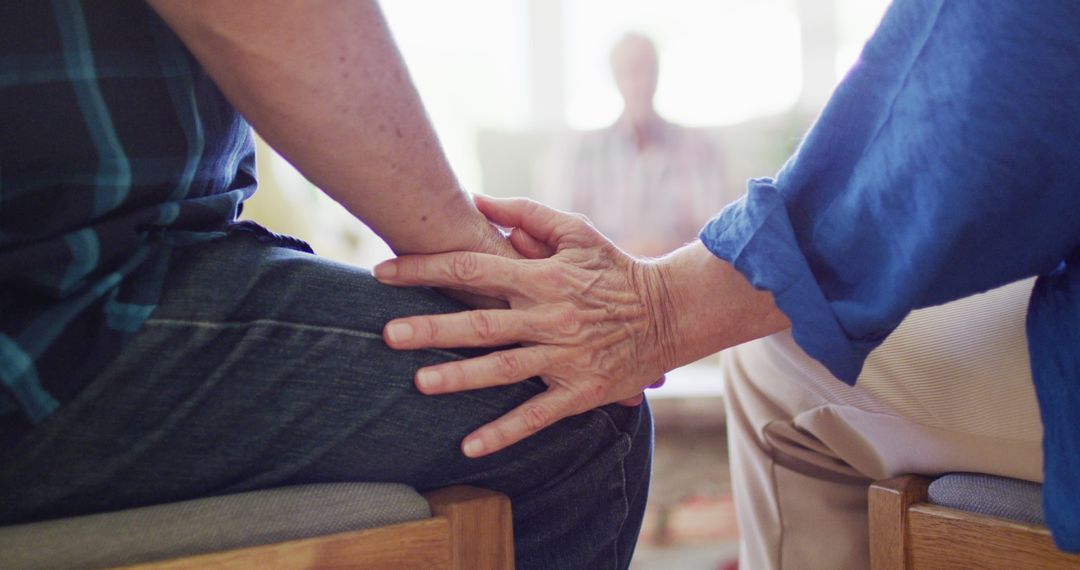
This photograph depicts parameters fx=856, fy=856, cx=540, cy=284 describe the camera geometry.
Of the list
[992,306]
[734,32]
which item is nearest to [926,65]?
[992,306]

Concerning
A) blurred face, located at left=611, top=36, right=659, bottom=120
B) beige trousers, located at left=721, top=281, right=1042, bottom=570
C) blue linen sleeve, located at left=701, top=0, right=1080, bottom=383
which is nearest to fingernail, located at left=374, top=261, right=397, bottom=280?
blue linen sleeve, located at left=701, top=0, right=1080, bottom=383

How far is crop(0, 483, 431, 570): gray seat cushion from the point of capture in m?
0.50

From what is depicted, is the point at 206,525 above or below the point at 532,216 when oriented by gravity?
below

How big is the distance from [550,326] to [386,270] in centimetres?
14

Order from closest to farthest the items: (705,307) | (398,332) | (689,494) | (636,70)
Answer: (398,332) < (705,307) < (689,494) < (636,70)

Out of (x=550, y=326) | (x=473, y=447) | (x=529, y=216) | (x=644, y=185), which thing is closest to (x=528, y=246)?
(x=529, y=216)

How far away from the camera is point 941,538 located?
655 millimetres

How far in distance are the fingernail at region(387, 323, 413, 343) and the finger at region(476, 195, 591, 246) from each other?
0.21 meters

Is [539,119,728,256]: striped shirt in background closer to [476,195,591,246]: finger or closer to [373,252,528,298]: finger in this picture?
[476,195,591,246]: finger

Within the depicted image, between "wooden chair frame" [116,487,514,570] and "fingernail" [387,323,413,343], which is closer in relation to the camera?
"wooden chair frame" [116,487,514,570]

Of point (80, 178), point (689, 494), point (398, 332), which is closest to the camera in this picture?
point (80, 178)

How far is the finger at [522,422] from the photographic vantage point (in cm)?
66

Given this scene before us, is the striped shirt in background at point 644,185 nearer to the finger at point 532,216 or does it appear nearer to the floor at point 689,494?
the floor at point 689,494

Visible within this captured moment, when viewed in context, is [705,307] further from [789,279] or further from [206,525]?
[206,525]
